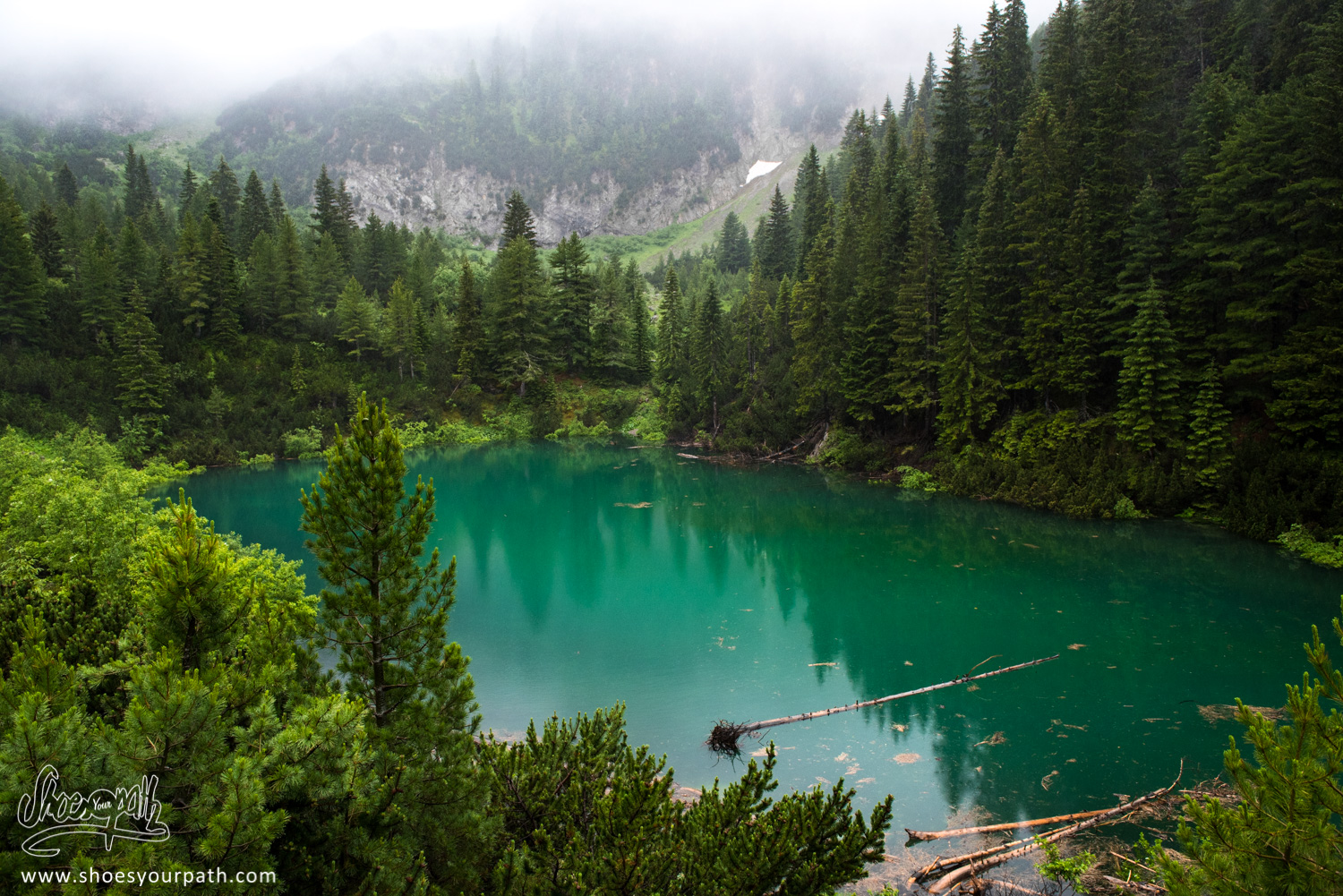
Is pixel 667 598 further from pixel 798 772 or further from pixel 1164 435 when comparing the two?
pixel 1164 435

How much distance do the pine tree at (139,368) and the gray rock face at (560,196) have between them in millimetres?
105967

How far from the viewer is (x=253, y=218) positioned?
58.3 meters

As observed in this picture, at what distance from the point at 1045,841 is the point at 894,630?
8017 millimetres

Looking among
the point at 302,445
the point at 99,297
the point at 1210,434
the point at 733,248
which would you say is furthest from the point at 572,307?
the point at 1210,434

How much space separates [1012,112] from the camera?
3716 centimetres

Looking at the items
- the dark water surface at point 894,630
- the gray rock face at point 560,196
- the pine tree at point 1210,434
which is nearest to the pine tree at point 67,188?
the dark water surface at point 894,630

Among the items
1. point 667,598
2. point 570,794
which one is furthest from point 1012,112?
point 570,794

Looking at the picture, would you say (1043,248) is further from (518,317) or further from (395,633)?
(518,317)

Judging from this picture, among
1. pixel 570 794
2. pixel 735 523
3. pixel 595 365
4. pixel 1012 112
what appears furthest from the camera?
pixel 595 365

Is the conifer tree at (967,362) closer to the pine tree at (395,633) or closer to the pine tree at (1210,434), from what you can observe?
the pine tree at (1210,434)

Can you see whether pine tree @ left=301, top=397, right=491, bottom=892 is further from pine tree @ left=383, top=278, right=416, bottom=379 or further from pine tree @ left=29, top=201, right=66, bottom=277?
pine tree @ left=29, top=201, right=66, bottom=277

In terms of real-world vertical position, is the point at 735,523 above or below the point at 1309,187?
below

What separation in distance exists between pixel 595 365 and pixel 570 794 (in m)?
53.7

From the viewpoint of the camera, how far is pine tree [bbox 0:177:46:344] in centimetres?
3962
